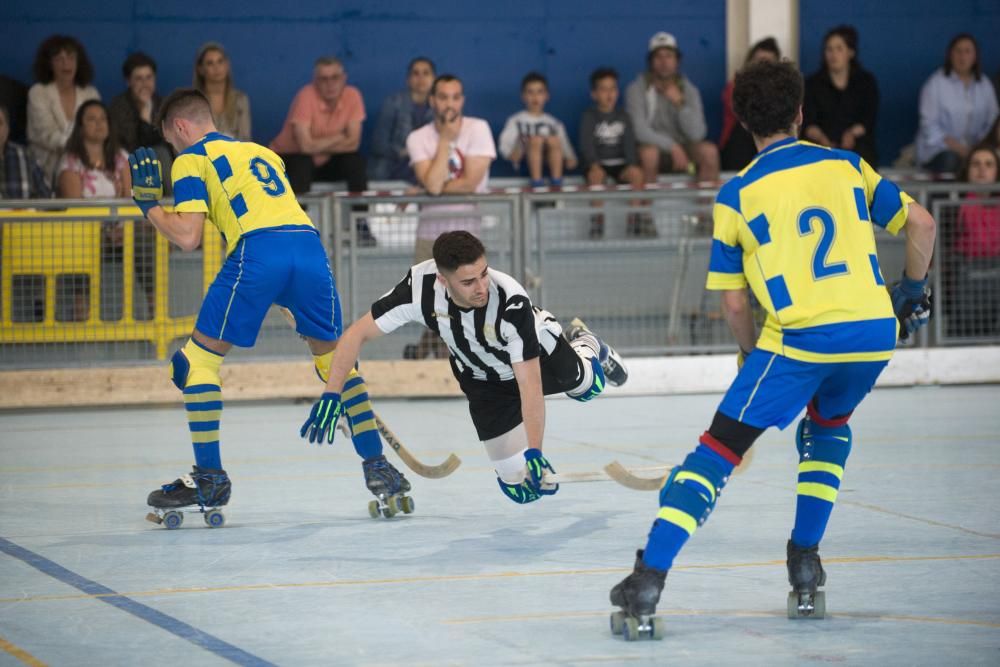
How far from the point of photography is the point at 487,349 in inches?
246

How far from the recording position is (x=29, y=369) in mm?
10836

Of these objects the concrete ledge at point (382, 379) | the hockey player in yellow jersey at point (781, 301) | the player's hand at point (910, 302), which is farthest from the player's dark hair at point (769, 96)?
the concrete ledge at point (382, 379)

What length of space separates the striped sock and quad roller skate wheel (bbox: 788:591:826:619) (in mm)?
2648

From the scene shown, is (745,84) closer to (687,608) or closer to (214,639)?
(687,608)

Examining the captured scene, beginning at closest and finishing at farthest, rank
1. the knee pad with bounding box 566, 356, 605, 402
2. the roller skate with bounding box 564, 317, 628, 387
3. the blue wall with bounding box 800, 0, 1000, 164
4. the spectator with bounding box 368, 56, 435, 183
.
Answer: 1. the knee pad with bounding box 566, 356, 605, 402
2. the roller skate with bounding box 564, 317, 628, 387
3. the spectator with bounding box 368, 56, 435, 183
4. the blue wall with bounding box 800, 0, 1000, 164

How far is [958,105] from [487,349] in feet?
27.3

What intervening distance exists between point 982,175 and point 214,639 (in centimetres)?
894

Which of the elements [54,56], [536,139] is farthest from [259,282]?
[536,139]

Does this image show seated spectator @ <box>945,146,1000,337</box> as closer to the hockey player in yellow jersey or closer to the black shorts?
the black shorts

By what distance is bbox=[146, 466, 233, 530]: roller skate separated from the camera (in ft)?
20.8

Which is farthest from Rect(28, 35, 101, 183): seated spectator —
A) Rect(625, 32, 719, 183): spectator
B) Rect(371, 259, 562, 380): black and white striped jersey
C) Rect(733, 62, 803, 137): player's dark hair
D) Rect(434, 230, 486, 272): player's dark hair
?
Rect(733, 62, 803, 137): player's dark hair

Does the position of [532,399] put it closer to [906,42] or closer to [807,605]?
[807,605]

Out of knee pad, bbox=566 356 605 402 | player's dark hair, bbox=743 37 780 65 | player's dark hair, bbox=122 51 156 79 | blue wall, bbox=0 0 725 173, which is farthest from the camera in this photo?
blue wall, bbox=0 0 725 173

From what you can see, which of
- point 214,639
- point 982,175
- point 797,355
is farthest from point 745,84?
point 982,175
